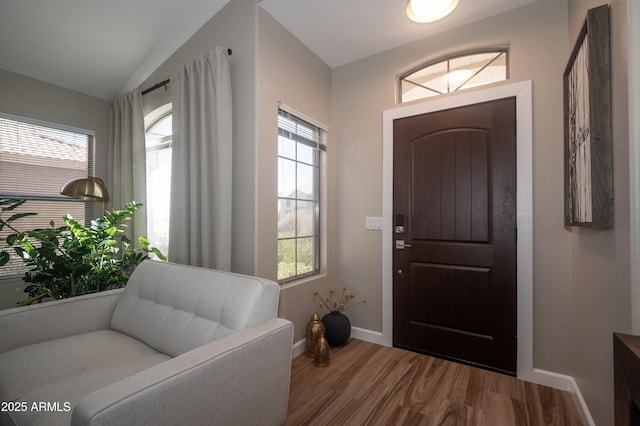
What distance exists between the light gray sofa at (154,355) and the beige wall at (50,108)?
158 cm

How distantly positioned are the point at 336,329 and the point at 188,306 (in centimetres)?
135

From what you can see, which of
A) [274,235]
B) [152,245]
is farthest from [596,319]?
[152,245]

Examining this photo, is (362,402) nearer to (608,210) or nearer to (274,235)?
(274,235)

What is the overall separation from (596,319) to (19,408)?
8.28 ft

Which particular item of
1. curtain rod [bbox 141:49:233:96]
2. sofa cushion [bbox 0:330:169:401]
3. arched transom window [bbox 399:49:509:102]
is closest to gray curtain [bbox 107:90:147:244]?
curtain rod [bbox 141:49:233:96]

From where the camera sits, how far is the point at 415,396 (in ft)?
5.87

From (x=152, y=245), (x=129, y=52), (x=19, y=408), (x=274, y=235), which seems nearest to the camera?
(x=19, y=408)

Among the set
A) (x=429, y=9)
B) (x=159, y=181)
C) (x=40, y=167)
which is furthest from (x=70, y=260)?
(x=429, y=9)

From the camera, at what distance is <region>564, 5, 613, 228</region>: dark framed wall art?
3.83ft

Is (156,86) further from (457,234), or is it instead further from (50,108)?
(457,234)

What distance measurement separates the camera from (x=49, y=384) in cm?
115

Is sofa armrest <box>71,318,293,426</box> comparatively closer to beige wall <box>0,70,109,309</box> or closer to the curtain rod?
the curtain rod

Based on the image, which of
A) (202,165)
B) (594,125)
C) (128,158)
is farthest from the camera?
(128,158)

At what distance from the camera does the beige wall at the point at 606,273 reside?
41.6 inches
